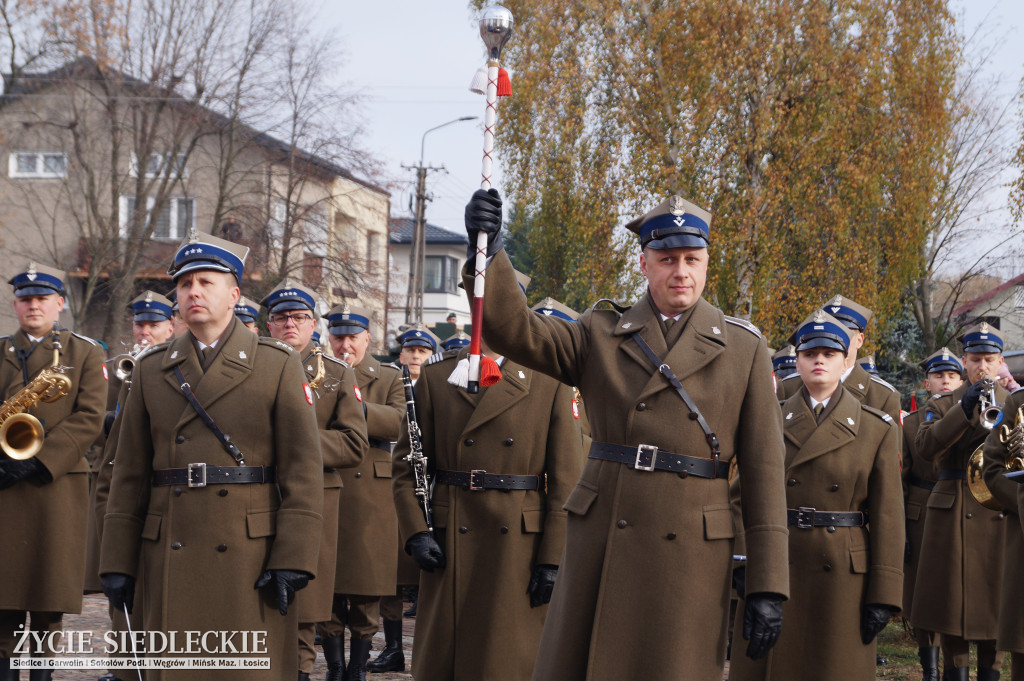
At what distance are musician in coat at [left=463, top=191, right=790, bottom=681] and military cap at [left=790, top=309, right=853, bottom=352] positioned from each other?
206 cm

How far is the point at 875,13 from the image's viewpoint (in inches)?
899

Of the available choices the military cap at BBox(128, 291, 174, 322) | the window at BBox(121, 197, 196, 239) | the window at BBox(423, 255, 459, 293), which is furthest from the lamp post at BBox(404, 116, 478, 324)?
the military cap at BBox(128, 291, 174, 322)

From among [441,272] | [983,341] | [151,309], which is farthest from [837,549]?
[441,272]

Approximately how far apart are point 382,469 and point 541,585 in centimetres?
340

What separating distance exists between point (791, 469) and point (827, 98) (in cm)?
1737

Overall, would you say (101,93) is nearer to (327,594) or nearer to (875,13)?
(875,13)

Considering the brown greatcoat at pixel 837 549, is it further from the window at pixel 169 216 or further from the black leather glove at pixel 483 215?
the window at pixel 169 216

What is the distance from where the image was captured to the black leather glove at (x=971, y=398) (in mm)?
8164

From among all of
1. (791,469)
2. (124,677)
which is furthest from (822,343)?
(124,677)

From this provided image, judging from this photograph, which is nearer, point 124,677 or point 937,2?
point 124,677

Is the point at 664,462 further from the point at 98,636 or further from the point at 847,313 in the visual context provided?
the point at 98,636

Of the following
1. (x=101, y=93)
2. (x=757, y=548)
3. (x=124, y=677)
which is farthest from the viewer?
(x=101, y=93)

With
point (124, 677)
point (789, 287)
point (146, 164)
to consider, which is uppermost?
point (146, 164)

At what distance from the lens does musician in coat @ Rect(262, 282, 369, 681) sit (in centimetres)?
775
